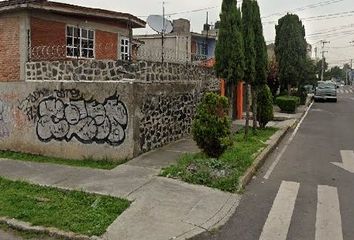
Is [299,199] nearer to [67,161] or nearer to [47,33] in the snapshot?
[67,161]

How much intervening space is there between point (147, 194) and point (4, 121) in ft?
21.2

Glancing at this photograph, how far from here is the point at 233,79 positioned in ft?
41.7

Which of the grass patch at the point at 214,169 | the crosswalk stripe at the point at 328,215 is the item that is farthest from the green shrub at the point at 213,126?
the crosswalk stripe at the point at 328,215

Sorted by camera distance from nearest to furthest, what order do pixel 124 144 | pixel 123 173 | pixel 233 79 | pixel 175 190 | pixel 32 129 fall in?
pixel 175 190
pixel 123 173
pixel 124 144
pixel 32 129
pixel 233 79

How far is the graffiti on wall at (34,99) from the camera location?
11.0m

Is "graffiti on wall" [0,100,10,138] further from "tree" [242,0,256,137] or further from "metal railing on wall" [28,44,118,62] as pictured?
"tree" [242,0,256,137]

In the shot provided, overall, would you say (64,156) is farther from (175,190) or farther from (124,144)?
(175,190)

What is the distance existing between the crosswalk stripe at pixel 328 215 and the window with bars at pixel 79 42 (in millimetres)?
9213

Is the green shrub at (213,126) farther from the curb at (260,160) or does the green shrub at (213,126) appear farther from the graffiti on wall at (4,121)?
the graffiti on wall at (4,121)

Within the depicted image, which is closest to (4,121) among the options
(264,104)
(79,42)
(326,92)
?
(79,42)

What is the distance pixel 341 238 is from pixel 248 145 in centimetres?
687

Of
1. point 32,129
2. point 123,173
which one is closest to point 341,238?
point 123,173

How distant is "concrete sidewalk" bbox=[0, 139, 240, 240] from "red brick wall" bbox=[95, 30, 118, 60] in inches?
246

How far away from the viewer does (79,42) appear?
14609mm
